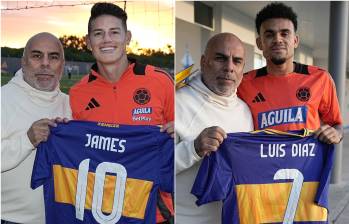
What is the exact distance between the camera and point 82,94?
1523 millimetres

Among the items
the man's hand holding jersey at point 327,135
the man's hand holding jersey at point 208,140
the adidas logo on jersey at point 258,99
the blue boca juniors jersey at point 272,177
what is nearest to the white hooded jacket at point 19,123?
the man's hand holding jersey at point 208,140

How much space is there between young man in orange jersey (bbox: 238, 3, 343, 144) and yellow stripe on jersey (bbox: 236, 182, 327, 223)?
244 mm

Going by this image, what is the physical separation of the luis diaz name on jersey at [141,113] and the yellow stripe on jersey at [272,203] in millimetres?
476

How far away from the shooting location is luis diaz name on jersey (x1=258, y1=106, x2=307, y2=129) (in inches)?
69.4

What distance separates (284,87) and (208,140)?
485 millimetres

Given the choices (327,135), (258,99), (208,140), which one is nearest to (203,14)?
(258,99)

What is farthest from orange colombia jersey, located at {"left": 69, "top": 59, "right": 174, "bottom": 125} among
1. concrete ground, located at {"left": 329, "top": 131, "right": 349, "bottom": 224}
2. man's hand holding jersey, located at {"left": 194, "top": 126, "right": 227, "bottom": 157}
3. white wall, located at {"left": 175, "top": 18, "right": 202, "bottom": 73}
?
white wall, located at {"left": 175, "top": 18, "right": 202, "bottom": 73}

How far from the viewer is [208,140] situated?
60.5 inches

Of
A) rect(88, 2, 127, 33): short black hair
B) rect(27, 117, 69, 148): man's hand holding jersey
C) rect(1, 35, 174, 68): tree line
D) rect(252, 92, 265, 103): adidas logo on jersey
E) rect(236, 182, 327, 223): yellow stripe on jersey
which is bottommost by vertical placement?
rect(236, 182, 327, 223): yellow stripe on jersey

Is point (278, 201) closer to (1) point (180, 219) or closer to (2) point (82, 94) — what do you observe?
(1) point (180, 219)

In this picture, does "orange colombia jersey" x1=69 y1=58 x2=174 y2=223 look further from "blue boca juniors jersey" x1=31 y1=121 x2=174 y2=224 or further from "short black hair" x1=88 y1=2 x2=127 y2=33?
"short black hair" x1=88 y1=2 x2=127 y2=33

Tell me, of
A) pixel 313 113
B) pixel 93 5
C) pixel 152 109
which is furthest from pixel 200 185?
pixel 93 5

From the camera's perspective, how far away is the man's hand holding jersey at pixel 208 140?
5.04ft

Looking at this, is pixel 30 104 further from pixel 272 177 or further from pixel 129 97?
pixel 272 177
